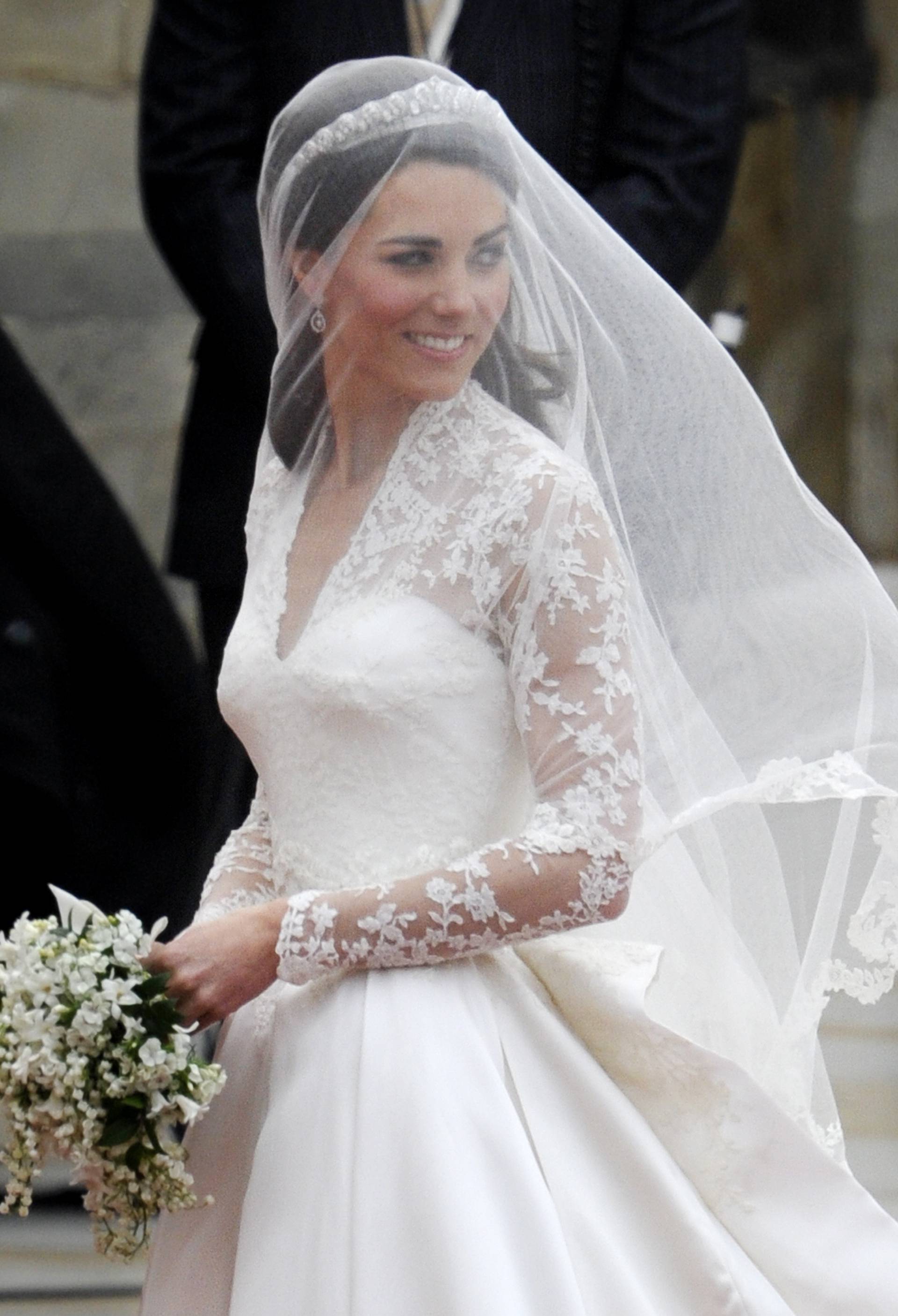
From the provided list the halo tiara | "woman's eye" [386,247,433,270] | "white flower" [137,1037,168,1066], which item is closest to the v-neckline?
"woman's eye" [386,247,433,270]

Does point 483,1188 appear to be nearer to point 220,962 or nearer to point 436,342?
point 220,962

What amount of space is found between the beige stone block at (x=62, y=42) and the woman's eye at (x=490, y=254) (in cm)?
245

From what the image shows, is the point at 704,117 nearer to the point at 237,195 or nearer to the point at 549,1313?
the point at 237,195

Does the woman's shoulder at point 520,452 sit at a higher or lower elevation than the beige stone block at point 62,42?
lower

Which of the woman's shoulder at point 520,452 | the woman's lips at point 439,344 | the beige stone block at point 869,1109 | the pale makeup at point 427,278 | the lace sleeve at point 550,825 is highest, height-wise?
the pale makeup at point 427,278

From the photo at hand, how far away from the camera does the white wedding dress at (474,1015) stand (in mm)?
1722

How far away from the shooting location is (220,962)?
1.76m

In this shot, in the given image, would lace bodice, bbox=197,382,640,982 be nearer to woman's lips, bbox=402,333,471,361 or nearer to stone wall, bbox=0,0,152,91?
woman's lips, bbox=402,333,471,361

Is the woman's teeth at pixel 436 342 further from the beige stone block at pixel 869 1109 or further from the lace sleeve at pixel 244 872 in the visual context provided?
the beige stone block at pixel 869 1109

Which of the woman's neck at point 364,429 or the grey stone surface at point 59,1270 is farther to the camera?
the grey stone surface at point 59,1270

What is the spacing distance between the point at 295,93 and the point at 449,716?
A: 172cm

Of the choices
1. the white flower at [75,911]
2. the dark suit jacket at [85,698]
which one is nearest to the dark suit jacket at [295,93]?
the dark suit jacket at [85,698]

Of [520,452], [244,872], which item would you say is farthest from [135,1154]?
[520,452]

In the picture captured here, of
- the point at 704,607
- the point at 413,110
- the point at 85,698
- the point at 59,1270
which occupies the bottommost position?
the point at 59,1270
